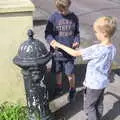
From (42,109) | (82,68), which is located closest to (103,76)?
(42,109)

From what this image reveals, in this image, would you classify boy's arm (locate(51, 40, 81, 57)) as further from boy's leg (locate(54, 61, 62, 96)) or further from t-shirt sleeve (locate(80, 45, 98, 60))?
boy's leg (locate(54, 61, 62, 96))

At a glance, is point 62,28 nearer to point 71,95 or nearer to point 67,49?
A: point 67,49

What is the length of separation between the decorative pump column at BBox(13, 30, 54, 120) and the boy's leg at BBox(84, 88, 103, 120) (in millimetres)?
499

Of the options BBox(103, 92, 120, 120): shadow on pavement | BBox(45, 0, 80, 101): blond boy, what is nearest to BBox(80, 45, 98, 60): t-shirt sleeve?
BBox(45, 0, 80, 101): blond boy

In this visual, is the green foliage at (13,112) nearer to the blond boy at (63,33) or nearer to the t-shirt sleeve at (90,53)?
the blond boy at (63,33)

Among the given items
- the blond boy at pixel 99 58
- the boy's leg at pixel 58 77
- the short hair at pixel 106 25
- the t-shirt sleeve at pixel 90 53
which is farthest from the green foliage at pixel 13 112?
the short hair at pixel 106 25

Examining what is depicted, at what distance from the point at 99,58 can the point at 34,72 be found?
0.77m

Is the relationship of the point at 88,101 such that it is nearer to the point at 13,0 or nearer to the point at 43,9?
the point at 13,0

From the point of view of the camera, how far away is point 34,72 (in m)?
4.93

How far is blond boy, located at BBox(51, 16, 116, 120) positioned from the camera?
4.62 m

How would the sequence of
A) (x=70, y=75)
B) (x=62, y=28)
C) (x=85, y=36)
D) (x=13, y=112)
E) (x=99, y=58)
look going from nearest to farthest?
1. (x=99, y=58)
2. (x=13, y=112)
3. (x=62, y=28)
4. (x=70, y=75)
5. (x=85, y=36)

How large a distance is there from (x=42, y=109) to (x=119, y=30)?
4986mm

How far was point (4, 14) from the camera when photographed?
520cm

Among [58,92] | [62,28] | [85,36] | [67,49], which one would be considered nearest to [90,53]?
[67,49]
